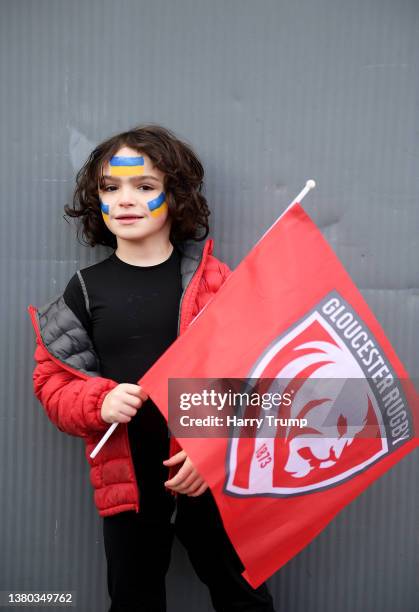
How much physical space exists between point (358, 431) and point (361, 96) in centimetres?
110

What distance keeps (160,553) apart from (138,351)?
600mm

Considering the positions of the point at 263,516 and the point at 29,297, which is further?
the point at 29,297

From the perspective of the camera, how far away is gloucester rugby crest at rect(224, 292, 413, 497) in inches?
60.6

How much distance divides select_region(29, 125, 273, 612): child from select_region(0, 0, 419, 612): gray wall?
28cm

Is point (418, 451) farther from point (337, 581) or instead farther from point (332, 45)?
point (332, 45)

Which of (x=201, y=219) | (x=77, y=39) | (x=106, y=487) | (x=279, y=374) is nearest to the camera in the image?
(x=279, y=374)

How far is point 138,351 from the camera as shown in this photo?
5.68ft

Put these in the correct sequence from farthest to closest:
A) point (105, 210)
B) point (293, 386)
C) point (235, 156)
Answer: point (235, 156), point (105, 210), point (293, 386)

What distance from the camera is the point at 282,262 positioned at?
1580 millimetres

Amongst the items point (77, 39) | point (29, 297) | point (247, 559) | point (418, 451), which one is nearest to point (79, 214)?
point (29, 297)

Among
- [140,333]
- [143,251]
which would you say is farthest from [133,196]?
[140,333]

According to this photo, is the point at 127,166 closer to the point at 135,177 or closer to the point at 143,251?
the point at 135,177

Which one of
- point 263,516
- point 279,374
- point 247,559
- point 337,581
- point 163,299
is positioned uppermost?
point 163,299

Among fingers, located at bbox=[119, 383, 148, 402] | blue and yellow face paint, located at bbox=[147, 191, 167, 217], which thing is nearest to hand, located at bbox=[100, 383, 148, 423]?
fingers, located at bbox=[119, 383, 148, 402]
